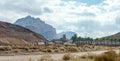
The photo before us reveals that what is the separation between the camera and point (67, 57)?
32.5 metres

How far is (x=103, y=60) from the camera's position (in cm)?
2506

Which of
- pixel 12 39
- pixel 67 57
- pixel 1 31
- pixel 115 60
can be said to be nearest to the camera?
pixel 115 60

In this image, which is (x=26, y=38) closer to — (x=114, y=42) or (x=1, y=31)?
(x=1, y=31)

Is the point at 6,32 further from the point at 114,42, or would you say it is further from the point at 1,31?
the point at 114,42

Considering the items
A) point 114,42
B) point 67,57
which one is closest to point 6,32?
point 114,42

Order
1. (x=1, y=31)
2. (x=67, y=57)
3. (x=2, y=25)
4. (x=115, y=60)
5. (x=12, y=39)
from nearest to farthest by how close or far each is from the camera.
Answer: (x=115, y=60) < (x=67, y=57) < (x=12, y=39) < (x=1, y=31) < (x=2, y=25)

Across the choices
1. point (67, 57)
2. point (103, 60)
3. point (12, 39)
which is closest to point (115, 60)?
point (103, 60)

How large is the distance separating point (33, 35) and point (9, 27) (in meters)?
14.6

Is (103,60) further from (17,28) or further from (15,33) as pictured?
(17,28)

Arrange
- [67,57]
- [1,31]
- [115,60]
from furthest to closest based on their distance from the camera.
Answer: [1,31] < [67,57] < [115,60]

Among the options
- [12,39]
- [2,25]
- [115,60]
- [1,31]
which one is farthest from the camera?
[2,25]

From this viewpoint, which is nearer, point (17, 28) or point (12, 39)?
point (12, 39)

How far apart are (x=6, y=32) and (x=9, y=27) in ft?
56.6

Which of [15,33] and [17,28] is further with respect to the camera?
[17,28]
